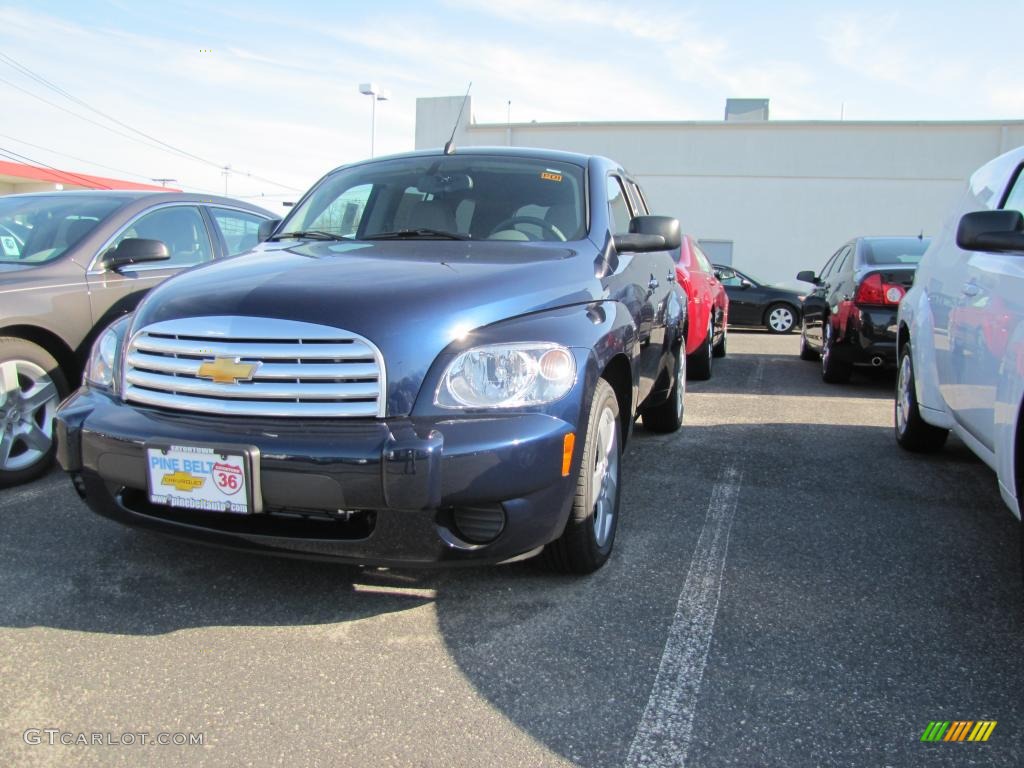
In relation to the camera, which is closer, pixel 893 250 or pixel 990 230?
pixel 990 230

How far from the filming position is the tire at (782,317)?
55.0 feet

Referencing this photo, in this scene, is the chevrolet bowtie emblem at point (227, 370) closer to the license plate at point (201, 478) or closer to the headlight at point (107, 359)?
the license plate at point (201, 478)

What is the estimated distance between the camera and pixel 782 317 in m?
16.8

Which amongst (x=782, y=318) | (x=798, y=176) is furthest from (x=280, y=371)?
(x=798, y=176)

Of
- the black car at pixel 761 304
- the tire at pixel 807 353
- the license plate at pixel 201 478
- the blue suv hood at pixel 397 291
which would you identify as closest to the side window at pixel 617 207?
the blue suv hood at pixel 397 291

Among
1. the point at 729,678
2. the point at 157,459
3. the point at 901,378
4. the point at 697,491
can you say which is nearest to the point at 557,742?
the point at 729,678

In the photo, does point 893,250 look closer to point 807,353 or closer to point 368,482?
point 807,353

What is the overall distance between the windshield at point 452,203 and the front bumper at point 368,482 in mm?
1366

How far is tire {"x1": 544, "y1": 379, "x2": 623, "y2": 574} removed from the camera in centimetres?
292

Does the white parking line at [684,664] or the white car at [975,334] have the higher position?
the white car at [975,334]

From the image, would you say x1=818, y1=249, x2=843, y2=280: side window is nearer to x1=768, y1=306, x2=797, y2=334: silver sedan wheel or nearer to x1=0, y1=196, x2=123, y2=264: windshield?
x1=768, y1=306, x2=797, y2=334: silver sedan wheel

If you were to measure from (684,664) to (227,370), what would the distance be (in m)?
1.66

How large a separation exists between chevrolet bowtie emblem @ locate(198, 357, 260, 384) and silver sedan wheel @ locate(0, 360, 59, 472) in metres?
2.02

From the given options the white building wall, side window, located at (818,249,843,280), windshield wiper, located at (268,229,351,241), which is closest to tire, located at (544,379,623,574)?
windshield wiper, located at (268,229,351,241)
